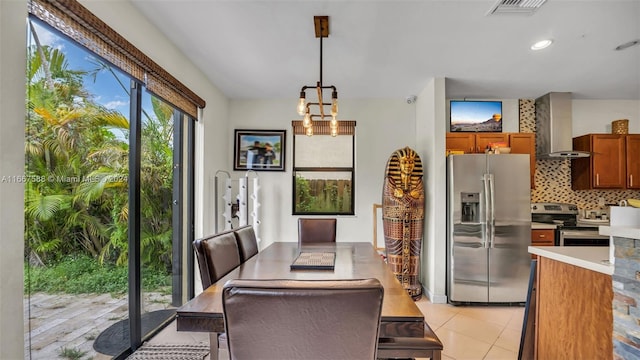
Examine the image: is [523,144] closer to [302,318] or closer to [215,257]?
[215,257]

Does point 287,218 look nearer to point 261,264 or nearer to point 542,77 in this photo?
point 261,264

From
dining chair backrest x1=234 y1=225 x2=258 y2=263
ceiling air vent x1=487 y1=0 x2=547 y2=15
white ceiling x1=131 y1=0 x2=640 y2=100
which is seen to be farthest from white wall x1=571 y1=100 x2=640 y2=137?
dining chair backrest x1=234 y1=225 x2=258 y2=263

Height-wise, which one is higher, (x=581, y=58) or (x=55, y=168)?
(x=581, y=58)

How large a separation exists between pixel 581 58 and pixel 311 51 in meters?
2.68

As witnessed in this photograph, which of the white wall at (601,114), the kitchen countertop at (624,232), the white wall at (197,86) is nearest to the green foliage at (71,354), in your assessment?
the white wall at (197,86)

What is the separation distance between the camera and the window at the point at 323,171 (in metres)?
4.13

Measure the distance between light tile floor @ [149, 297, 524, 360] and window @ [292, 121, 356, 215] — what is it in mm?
1715

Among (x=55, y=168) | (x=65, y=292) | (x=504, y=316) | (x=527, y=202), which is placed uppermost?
A: (x=55, y=168)

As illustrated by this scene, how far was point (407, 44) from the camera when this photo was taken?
8.50 feet

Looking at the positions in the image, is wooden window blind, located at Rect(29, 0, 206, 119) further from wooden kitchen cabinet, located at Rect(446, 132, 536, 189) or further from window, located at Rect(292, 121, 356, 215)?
wooden kitchen cabinet, located at Rect(446, 132, 536, 189)

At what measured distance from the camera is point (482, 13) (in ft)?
6.97

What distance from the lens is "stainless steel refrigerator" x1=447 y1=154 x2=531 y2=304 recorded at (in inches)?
128

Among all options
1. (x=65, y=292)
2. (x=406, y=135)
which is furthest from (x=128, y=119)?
(x=406, y=135)

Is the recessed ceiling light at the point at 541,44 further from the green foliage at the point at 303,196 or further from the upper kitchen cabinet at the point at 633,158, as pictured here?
the green foliage at the point at 303,196
